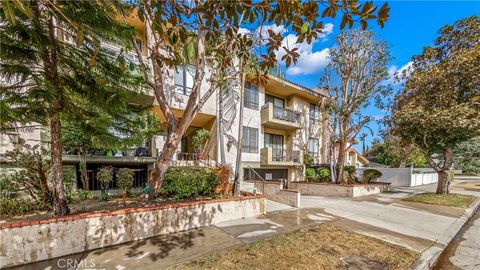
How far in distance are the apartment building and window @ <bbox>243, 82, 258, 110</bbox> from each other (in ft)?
0.16

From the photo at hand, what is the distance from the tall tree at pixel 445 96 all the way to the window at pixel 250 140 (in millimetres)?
8724

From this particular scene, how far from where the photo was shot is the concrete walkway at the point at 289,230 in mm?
4840

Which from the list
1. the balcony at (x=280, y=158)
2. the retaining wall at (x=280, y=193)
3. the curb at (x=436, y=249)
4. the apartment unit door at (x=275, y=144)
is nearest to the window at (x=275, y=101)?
the apartment unit door at (x=275, y=144)

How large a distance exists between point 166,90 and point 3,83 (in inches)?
273

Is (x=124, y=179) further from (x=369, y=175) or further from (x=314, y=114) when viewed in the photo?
(x=314, y=114)

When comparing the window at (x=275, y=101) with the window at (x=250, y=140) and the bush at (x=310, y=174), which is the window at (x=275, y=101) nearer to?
the window at (x=250, y=140)

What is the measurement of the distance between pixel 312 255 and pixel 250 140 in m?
11.2

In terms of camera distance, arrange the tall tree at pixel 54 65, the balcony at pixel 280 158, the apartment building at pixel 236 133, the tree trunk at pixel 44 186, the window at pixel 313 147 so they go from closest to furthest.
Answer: the tall tree at pixel 54 65 → the tree trunk at pixel 44 186 → the apartment building at pixel 236 133 → the balcony at pixel 280 158 → the window at pixel 313 147

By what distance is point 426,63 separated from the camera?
13.9 metres

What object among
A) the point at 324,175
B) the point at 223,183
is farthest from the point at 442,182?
the point at 223,183

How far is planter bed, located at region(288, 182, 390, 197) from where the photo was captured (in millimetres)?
14234

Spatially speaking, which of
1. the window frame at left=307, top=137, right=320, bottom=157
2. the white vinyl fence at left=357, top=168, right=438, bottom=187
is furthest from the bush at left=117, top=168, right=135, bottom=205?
the white vinyl fence at left=357, top=168, right=438, bottom=187

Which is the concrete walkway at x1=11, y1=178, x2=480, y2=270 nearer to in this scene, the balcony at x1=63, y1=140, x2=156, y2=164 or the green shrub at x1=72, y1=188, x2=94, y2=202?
the green shrub at x1=72, y1=188, x2=94, y2=202

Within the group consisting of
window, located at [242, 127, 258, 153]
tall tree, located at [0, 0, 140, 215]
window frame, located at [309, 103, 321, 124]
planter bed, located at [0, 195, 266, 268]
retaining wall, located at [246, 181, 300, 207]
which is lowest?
Result: retaining wall, located at [246, 181, 300, 207]
